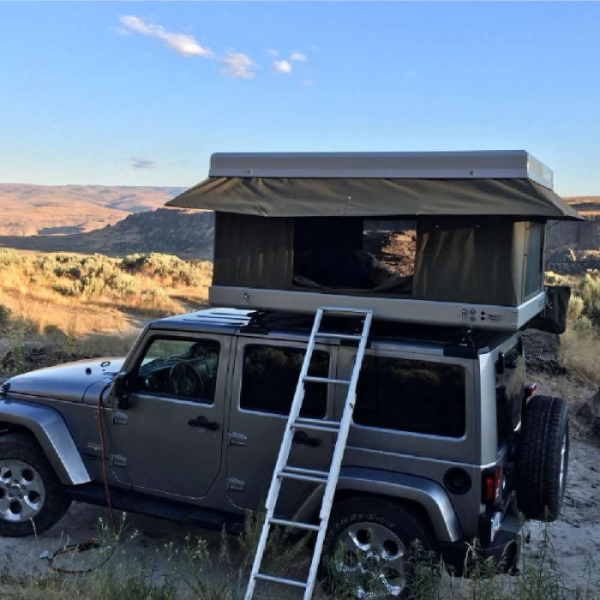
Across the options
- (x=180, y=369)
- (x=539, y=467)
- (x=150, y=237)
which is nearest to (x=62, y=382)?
(x=180, y=369)

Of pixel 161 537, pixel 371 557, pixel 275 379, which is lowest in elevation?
pixel 161 537

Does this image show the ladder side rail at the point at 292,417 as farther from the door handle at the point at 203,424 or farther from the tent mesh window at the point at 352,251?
the tent mesh window at the point at 352,251

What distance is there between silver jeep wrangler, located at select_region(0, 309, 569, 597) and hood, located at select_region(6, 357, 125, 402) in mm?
17

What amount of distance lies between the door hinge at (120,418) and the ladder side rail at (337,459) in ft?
5.90

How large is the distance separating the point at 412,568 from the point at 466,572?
327 millimetres

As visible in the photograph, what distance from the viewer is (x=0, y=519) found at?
17.6 ft

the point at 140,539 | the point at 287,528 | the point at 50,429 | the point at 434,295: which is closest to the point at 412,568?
the point at 287,528

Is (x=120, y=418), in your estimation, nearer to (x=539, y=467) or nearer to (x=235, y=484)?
(x=235, y=484)

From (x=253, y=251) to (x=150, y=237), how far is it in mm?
84059

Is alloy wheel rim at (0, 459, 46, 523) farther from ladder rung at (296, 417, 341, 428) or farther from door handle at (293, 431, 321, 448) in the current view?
ladder rung at (296, 417, 341, 428)

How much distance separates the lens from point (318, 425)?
443cm

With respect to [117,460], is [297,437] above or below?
above

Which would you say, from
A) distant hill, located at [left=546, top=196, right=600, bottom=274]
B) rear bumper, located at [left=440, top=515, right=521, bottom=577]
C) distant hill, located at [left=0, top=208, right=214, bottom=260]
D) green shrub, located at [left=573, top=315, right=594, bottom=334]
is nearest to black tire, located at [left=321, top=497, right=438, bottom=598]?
rear bumper, located at [left=440, top=515, right=521, bottom=577]

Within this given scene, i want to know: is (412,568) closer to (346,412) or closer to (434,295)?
(346,412)
